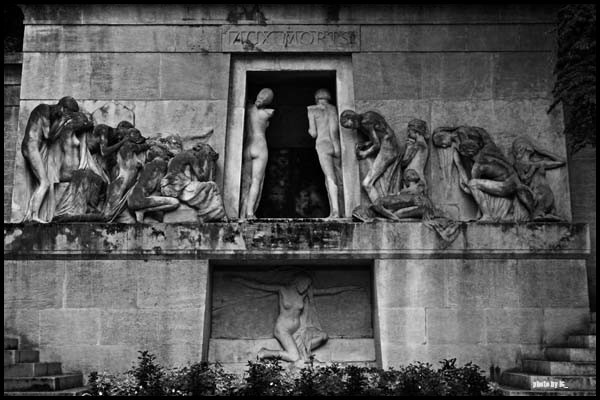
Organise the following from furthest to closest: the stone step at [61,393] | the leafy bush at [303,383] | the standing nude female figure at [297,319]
Answer: the standing nude female figure at [297,319] → the stone step at [61,393] → the leafy bush at [303,383]

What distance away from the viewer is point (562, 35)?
1422 centimetres

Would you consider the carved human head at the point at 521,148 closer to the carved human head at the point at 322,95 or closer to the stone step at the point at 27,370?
the carved human head at the point at 322,95

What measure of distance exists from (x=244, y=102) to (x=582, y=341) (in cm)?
764

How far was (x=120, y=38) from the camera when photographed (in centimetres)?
1745

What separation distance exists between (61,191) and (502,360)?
28.0 ft

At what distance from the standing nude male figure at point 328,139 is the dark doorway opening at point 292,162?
1023mm

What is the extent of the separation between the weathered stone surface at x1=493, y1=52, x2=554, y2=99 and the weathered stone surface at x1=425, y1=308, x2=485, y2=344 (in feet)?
14.4

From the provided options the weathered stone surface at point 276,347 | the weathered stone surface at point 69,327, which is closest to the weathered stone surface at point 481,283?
the weathered stone surface at point 276,347

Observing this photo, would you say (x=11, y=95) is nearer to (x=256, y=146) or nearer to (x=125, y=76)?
(x=125, y=76)

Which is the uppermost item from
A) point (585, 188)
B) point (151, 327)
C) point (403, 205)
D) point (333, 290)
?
point (585, 188)

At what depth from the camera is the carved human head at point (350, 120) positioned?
16703mm

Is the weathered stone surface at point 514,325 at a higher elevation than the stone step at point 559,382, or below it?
higher

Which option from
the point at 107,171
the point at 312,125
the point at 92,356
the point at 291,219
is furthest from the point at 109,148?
the point at 312,125

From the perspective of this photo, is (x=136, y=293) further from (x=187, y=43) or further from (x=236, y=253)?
(x=187, y=43)
